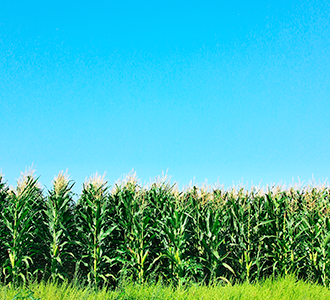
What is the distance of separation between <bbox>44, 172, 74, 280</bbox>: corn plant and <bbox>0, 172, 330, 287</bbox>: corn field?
0.02 meters

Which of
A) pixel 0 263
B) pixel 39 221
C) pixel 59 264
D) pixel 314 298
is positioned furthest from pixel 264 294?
pixel 0 263

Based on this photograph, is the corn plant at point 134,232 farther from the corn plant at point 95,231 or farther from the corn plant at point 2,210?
the corn plant at point 2,210

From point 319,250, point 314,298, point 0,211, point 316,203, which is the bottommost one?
point 314,298

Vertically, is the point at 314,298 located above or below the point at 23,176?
below

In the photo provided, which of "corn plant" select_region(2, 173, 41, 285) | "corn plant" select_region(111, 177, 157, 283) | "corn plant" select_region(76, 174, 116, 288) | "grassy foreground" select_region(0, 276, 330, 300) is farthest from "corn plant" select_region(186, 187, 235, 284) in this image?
"corn plant" select_region(2, 173, 41, 285)

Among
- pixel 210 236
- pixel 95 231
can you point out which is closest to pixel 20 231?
pixel 95 231

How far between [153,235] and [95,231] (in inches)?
56.4

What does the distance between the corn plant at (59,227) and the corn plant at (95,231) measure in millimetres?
302

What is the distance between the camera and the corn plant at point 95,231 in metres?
7.61

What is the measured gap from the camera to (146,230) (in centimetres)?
798

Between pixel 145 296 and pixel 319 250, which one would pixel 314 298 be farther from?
pixel 145 296

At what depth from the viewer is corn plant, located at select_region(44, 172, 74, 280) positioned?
764cm

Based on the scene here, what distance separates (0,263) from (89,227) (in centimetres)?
248

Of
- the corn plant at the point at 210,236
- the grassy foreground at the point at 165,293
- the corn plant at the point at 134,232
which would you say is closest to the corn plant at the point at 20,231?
the grassy foreground at the point at 165,293
